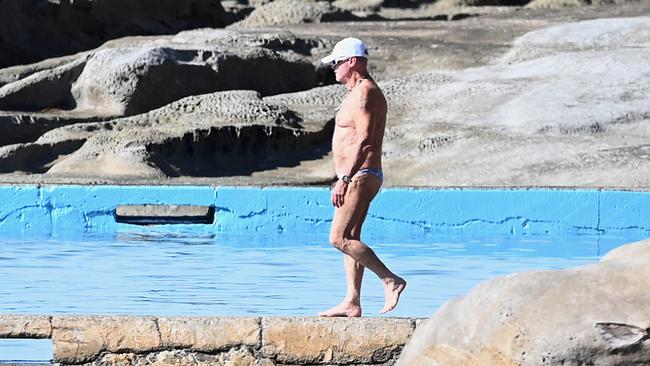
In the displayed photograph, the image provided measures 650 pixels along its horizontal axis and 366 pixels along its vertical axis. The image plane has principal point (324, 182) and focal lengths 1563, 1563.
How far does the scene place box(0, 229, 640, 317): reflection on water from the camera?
7059 millimetres

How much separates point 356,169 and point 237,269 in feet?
9.65

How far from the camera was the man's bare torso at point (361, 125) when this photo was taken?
19.0 feet

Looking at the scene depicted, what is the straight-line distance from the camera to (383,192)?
1061cm

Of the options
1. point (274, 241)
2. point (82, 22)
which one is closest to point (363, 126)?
point (274, 241)

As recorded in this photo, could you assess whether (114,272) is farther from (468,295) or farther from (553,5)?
(553,5)

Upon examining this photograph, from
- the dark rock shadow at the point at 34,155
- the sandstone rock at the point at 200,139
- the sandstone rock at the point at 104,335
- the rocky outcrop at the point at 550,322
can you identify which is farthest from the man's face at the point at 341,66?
the dark rock shadow at the point at 34,155

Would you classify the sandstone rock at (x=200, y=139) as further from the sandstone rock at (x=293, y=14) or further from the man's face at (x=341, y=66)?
the sandstone rock at (x=293, y=14)

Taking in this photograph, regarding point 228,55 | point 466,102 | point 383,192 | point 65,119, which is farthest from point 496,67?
point 383,192

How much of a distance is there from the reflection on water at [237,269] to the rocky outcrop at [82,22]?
10.2 metres

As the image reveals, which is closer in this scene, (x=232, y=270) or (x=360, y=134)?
(x=360, y=134)

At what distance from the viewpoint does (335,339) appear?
16.4ft

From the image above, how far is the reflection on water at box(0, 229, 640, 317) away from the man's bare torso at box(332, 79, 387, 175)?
1.03 m

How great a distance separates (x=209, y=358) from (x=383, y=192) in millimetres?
5645

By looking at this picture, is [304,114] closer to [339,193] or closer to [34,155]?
[34,155]
